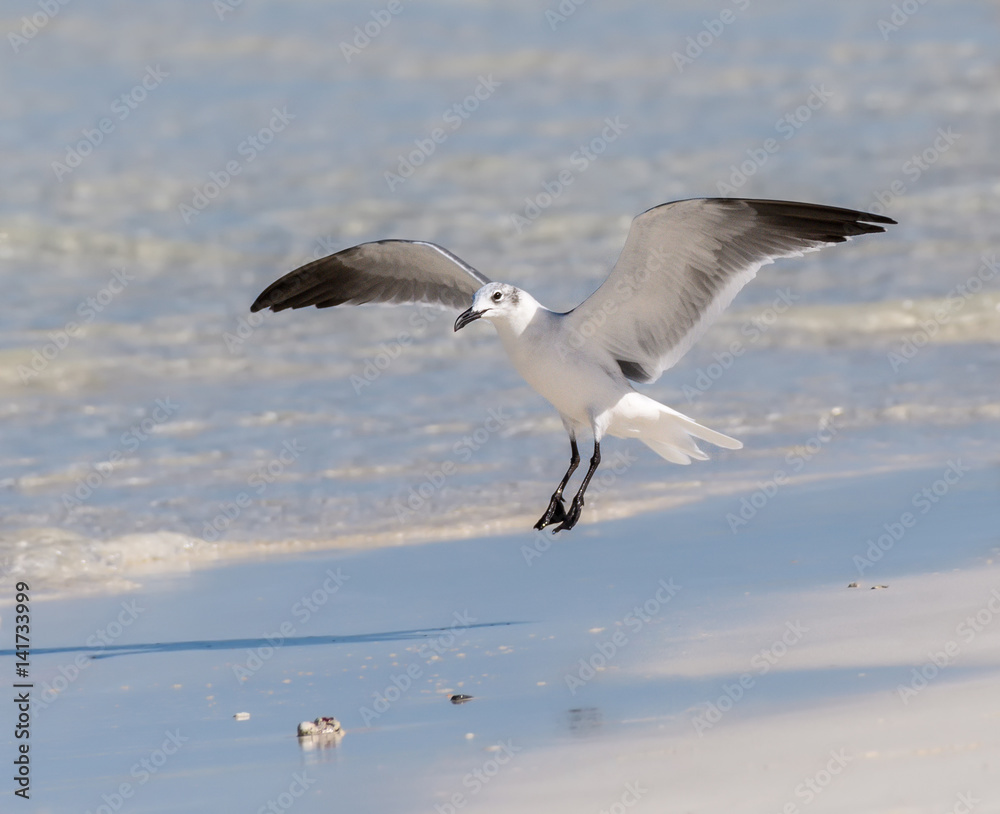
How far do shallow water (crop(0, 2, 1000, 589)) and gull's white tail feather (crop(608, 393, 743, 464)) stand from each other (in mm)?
680

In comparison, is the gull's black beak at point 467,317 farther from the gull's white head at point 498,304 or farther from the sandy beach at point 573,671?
the sandy beach at point 573,671

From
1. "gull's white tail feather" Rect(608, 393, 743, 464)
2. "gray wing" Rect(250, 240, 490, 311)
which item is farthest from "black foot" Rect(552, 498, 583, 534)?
"gray wing" Rect(250, 240, 490, 311)

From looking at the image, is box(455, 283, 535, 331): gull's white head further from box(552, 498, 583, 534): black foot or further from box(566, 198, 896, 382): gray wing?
box(552, 498, 583, 534): black foot

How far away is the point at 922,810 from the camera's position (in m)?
3.60

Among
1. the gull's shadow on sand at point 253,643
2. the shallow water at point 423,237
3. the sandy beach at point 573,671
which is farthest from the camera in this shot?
the shallow water at point 423,237

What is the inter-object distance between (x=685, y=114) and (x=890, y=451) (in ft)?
43.9

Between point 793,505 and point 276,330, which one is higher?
point 276,330

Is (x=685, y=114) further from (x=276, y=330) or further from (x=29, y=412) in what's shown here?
(x=29, y=412)

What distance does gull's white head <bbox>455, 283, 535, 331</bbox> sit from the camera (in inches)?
263

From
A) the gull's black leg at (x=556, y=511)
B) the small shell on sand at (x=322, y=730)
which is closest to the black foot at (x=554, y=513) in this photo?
the gull's black leg at (x=556, y=511)

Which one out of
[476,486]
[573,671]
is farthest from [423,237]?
[573,671]

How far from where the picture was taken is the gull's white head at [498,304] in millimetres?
6680

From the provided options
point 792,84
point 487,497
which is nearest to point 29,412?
point 487,497

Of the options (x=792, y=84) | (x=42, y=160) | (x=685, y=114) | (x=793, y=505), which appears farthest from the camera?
(x=792, y=84)
